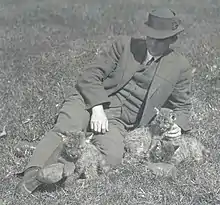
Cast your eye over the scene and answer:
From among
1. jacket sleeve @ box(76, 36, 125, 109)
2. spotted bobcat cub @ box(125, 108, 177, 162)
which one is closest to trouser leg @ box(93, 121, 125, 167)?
spotted bobcat cub @ box(125, 108, 177, 162)

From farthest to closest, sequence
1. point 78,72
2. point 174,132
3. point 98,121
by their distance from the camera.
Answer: point 78,72 < point 98,121 < point 174,132

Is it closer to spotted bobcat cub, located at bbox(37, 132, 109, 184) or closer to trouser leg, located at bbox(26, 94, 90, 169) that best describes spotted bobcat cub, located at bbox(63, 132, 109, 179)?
spotted bobcat cub, located at bbox(37, 132, 109, 184)

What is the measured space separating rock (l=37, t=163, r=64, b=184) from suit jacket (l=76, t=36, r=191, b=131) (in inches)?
47.1

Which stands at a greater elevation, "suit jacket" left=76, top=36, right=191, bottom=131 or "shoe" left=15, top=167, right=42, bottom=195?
"suit jacket" left=76, top=36, right=191, bottom=131

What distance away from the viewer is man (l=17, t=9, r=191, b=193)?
23.7 feet

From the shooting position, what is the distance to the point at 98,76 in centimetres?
754

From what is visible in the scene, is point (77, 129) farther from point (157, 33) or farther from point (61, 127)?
point (157, 33)

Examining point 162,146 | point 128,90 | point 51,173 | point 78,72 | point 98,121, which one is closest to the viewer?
point 51,173

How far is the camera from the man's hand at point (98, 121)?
24.0ft

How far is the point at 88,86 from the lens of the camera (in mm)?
7523

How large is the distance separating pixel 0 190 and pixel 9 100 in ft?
7.62

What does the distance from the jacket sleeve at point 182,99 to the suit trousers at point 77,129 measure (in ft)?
2.11

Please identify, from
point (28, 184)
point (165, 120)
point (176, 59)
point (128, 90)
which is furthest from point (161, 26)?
point (28, 184)

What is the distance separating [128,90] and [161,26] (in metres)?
0.92
